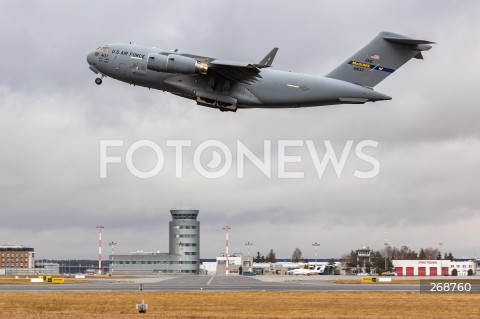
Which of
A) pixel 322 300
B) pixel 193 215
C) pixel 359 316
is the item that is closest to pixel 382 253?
pixel 193 215

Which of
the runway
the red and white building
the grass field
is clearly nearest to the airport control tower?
the red and white building

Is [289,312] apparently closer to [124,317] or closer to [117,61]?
[124,317]

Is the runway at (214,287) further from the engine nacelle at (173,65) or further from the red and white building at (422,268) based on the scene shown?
the red and white building at (422,268)

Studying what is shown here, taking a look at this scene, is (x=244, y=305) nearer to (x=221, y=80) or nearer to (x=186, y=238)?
(x=221, y=80)

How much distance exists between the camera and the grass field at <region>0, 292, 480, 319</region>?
44.1 meters

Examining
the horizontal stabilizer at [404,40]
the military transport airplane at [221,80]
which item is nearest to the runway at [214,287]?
the military transport airplane at [221,80]

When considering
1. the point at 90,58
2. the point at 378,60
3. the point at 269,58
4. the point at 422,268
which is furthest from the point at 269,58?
the point at 422,268

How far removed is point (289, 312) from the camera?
46000 mm

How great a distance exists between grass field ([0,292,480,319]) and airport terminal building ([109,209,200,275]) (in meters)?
109

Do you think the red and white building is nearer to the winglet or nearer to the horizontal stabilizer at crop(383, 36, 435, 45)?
the horizontal stabilizer at crop(383, 36, 435, 45)

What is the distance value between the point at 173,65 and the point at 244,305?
16.4 meters

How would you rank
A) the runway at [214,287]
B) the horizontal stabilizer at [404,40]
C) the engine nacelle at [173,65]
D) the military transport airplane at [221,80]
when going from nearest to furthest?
the engine nacelle at [173,65], the military transport airplane at [221,80], the horizontal stabilizer at [404,40], the runway at [214,287]

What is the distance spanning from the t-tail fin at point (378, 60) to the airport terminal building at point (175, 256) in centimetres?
12132

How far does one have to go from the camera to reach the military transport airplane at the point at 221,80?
49562 millimetres
